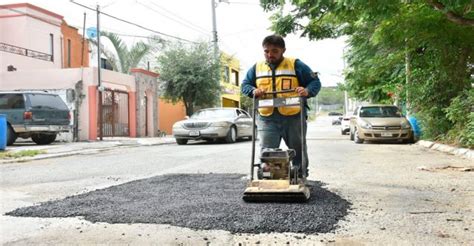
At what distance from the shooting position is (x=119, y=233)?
381 cm

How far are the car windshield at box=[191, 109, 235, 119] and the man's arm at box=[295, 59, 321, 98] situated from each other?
465 inches

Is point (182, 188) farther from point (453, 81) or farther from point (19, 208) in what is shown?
point (453, 81)

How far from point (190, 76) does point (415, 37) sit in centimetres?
1543

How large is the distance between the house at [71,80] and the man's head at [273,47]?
1498 cm

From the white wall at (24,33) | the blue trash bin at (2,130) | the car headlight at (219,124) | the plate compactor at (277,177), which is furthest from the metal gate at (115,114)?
the plate compactor at (277,177)

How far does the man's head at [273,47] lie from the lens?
505cm

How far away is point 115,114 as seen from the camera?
75.3ft

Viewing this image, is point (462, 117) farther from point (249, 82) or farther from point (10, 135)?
point (10, 135)

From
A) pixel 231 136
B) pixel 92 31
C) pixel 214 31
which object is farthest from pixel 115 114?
pixel 214 31

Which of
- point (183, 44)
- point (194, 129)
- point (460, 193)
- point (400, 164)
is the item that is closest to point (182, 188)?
point (460, 193)

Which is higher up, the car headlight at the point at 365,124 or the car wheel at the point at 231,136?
the car headlight at the point at 365,124

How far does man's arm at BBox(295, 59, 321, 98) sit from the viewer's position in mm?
5156

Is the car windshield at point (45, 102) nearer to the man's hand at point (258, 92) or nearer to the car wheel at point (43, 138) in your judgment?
the car wheel at point (43, 138)

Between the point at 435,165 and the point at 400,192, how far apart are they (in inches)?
140
